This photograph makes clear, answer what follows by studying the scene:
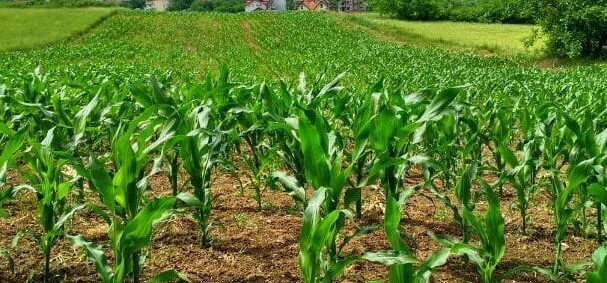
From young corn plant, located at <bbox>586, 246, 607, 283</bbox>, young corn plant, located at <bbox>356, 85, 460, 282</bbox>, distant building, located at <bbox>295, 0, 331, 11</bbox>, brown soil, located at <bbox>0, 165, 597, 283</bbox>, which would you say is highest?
young corn plant, located at <bbox>356, 85, 460, 282</bbox>

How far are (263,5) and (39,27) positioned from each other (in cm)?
10909

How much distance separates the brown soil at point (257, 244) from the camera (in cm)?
340

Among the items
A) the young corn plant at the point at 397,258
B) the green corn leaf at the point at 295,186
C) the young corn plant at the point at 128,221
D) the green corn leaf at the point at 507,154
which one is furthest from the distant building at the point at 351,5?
the young corn plant at the point at 397,258

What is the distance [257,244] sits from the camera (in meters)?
3.90

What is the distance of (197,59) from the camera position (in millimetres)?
26141

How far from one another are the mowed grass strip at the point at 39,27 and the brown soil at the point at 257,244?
2708 cm

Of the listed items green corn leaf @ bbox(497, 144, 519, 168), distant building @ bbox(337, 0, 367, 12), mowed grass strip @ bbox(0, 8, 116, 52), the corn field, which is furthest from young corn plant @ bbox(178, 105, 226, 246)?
distant building @ bbox(337, 0, 367, 12)

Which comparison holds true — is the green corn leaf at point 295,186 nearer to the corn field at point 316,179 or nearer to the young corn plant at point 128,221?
the corn field at point 316,179

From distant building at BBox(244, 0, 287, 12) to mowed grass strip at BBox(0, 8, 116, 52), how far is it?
79.6m

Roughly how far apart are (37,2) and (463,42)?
54.7 metres

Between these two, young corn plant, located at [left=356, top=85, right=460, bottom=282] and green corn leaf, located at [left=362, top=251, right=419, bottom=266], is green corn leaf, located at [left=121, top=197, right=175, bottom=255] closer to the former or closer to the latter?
green corn leaf, located at [left=362, top=251, right=419, bottom=266]

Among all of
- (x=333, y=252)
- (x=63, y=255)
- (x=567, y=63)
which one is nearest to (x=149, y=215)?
(x=333, y=252)

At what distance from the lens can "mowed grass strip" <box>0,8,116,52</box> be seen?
30547 mm

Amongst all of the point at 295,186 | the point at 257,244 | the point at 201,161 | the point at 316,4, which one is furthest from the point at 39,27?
the point at 316,4
